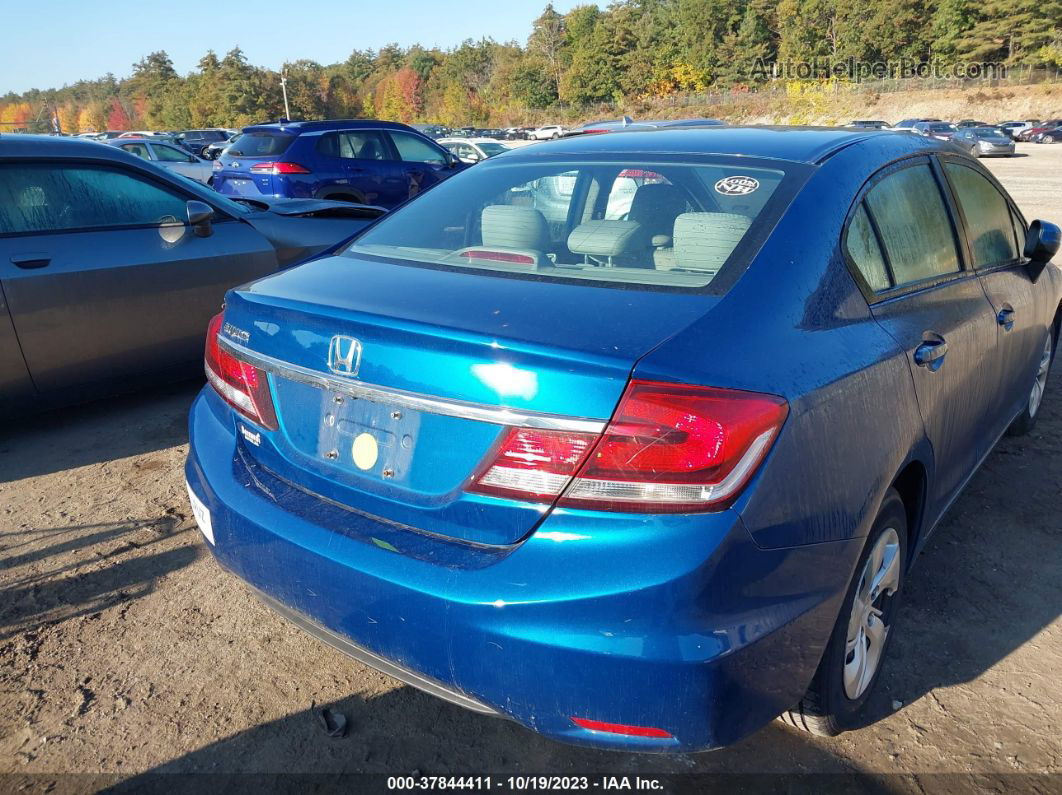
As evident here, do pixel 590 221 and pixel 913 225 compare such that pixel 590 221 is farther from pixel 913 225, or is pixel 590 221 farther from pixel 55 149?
pixel 55 149

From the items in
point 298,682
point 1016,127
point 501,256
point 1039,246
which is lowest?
point 1016,127

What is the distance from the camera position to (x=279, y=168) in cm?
1059

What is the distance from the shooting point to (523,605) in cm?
167

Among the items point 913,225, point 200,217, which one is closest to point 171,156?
point 200,217

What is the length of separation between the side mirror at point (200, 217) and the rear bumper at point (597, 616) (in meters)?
3.42

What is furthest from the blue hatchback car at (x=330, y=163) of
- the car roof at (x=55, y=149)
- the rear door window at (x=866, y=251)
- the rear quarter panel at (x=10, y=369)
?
the rear door window at (x=866, y=251)

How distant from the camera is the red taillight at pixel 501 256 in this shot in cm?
237

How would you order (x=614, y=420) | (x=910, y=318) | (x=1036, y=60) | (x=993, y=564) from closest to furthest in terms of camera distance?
(x=614, y=420)
(x=910, y=318)
(x=993, y=564)
(x=1036, y=60)

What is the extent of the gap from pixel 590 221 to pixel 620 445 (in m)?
1.28

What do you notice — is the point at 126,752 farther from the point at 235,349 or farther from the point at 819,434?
the point at 819,434

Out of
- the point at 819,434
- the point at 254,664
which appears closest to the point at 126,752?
the point at 254,664

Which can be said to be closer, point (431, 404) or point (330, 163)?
point (431, 404)

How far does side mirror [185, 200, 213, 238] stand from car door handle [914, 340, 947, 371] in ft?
13.2

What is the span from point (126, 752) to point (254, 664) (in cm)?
45
